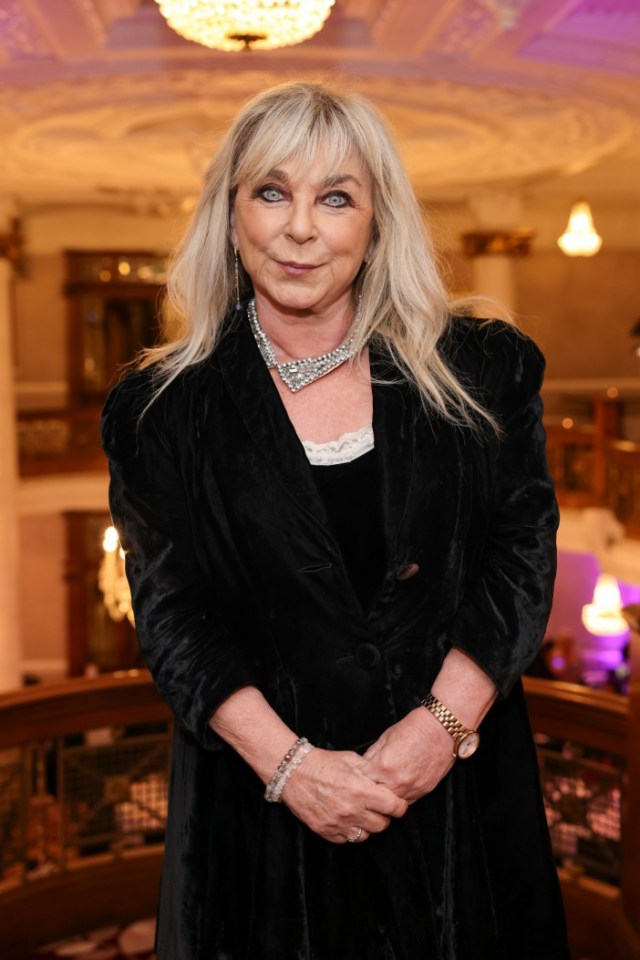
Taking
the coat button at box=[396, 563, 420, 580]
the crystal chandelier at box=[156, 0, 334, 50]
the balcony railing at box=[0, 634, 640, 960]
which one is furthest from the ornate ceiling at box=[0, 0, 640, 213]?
the coat button at box=[396, 563, 420, 580]

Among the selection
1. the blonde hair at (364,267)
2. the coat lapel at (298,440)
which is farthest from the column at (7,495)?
the coat lapel at (298,440)

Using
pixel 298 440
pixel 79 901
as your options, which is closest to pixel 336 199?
pixel 298 440

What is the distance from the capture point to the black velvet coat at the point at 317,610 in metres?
1.97

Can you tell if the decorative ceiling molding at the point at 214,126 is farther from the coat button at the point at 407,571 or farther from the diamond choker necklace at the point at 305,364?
the coat button at the point at 407,571

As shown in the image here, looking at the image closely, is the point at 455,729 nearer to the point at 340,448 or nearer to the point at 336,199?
the point at 340,448

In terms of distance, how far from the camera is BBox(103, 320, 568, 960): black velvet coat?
1972 mm

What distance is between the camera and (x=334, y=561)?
6.39ft

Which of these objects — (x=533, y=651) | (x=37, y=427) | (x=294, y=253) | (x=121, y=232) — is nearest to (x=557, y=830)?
(x=533, y=651)

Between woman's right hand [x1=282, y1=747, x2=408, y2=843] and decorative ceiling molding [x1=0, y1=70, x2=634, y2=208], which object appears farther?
decorative ceiling molding [x1=0, y1=70, x2=634, y2=208]

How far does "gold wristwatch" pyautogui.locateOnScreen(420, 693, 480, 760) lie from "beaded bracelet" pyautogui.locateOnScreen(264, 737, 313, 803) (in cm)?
22

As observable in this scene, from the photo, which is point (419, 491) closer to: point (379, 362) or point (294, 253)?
point (379, 362)

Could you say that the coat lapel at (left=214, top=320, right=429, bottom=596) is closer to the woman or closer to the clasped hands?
the woman

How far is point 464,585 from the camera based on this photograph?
2.04 m

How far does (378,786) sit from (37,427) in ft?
44.7
